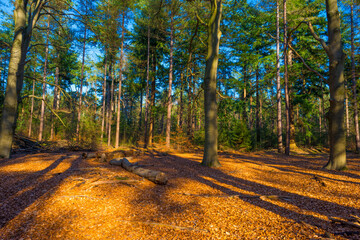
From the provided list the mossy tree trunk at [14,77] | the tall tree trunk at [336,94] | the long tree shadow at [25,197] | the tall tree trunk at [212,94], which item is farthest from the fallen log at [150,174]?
the tall tree trunk at [336,94]

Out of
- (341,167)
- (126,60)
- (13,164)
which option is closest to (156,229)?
(13,164)

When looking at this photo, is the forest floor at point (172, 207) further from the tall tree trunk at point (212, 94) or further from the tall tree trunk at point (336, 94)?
the tall tree trunk at point (212, 94)

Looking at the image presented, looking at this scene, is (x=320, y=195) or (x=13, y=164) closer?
(x=320, y=195)

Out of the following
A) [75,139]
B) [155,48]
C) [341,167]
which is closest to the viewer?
[341,167]

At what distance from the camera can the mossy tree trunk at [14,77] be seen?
7320mm

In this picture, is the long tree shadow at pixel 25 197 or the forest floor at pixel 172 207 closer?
the forest floor at pixel 172 207

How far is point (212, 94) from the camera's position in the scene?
7.69m

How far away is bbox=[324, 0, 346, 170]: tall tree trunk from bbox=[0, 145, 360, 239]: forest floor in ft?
3.94

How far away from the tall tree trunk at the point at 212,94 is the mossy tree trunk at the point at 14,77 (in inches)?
322

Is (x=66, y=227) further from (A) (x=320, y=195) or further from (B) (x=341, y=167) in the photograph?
(B) (x=341, y=167)

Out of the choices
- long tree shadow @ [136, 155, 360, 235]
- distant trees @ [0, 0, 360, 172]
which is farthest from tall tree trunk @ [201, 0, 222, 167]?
long tree shadow @ [136, 155, 360, 235]

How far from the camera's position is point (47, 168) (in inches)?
235

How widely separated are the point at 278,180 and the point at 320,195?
140 cm

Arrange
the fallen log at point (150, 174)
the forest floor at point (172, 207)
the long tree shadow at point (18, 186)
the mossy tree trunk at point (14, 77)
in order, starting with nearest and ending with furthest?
the forest floor at point (172, 207) → the long tree shadow at point (18, 186) → the fallen log at point (150, 174) → the mossy tree trunk at point (14, 77)
